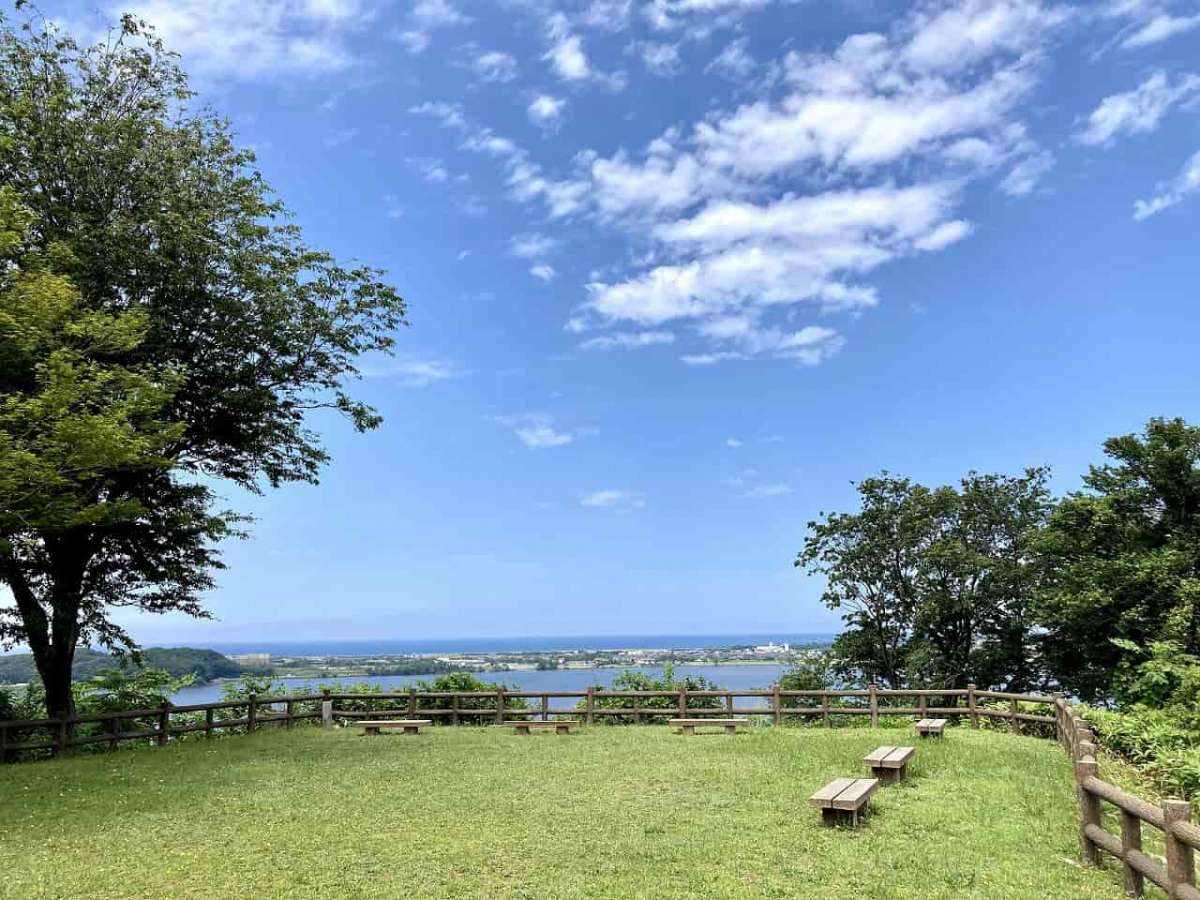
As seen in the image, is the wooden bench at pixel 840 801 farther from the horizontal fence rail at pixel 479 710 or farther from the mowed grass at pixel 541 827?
the horizontal fence rail at pixel 479 710

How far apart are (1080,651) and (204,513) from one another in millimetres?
23784

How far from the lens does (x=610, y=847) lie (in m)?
7.10

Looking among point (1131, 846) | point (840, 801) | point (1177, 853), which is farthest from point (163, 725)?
point (1177, 853)

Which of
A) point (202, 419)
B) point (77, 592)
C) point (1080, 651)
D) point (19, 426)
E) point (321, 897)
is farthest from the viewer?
point (1080, 651)

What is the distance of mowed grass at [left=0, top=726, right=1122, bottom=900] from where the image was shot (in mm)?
6164

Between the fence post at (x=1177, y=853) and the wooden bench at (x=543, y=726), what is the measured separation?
1268cm

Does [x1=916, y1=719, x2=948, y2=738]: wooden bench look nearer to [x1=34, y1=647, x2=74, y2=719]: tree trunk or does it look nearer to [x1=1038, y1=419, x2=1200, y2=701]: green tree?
[x1=1038, y1=419, x2=1200, y2=701]: green tree

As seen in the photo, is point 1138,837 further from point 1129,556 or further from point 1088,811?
point 1129,556

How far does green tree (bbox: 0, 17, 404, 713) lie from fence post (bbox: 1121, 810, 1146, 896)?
1415 centimetres

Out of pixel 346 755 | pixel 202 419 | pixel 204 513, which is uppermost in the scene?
pixel 202 419

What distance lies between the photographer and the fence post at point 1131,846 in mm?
5750

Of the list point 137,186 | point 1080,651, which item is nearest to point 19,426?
point 137,186

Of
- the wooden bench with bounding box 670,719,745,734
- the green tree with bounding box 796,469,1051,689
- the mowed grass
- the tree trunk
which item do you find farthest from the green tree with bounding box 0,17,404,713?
the green tree with bounding box 796,469,1051,689

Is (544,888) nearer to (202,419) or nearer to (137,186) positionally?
(202,419)
